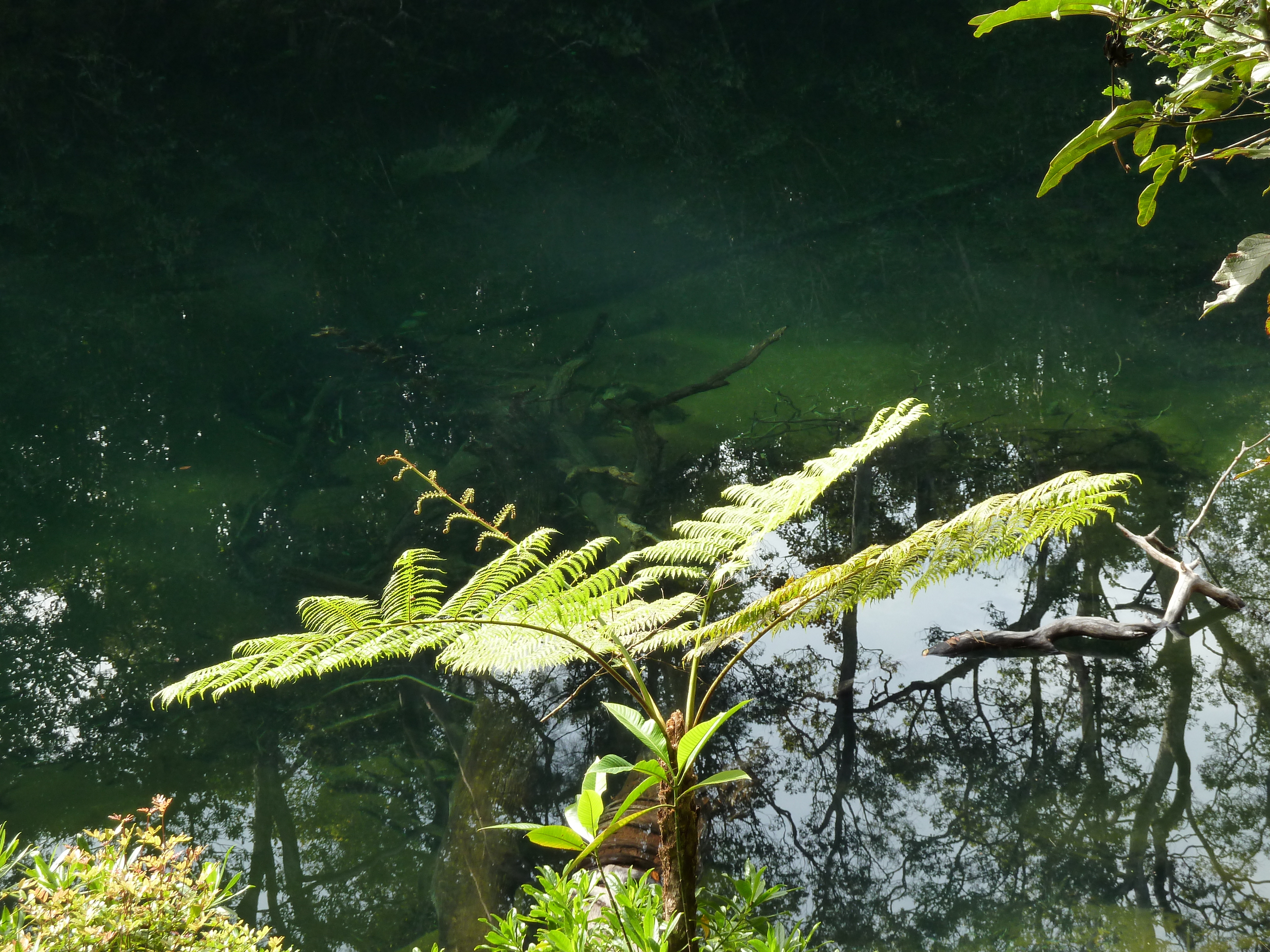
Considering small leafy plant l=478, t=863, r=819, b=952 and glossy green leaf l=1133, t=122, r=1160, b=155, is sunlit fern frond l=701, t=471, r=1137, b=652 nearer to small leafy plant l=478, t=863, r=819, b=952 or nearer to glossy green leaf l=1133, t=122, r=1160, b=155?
small leafy plant l=478, t=863, r=819, b=952

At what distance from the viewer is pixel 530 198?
8250 mm

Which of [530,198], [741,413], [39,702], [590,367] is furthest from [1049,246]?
[39,702]

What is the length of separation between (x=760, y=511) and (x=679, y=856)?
980 mm

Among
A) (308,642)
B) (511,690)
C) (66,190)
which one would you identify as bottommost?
(511,690)

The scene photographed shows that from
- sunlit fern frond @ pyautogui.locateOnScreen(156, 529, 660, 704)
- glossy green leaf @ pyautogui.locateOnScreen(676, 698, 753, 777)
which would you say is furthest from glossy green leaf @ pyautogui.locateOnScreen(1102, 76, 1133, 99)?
sunlit fern frond @ pyautogui.locateOnScreen(156, 529, 660, 704)

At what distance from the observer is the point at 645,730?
1.46 meters

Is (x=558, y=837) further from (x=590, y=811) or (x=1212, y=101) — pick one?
(x=1212, y=101)

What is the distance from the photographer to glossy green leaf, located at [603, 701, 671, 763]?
1449 mm

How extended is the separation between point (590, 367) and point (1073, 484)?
4116 millimetres

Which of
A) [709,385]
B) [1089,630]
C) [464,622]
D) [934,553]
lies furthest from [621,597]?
[709,385]

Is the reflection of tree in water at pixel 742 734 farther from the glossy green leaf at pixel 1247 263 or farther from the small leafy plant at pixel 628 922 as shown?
the glossy green leaf at pixel 1247 263

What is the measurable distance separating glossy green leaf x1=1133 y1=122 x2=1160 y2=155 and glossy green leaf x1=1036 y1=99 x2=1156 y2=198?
0.04ft

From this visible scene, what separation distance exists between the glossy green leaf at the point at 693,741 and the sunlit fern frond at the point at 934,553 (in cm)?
43

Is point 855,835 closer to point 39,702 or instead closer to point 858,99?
point 39,702
